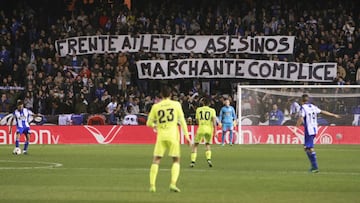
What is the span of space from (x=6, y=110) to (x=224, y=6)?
13159 mm

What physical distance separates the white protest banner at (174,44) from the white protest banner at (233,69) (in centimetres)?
95

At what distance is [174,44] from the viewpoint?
145 ft

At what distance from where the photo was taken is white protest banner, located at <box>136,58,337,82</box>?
42.2 meters

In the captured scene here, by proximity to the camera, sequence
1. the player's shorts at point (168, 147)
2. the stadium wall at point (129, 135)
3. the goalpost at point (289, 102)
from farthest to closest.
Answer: the stadium wall at point (129, 135) → the goalpost at point (289, 102) → the player's shorts at point (168, 147)

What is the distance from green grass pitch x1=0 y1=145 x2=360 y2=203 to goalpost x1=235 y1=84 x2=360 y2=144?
4.47 metres

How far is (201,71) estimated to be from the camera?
4325cm

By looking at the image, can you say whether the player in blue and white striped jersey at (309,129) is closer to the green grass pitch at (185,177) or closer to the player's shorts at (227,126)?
the green grass pitch at (185,177)

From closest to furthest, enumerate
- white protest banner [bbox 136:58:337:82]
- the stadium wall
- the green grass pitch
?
the green grass pitch
the stadium wall
white protest banner [bbox 136:58:337:82]

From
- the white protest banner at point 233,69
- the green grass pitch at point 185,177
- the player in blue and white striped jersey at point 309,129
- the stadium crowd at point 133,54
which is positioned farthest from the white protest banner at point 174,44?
the player in blue and white striped jersey at point 309,129

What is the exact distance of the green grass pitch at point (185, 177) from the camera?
1714cm

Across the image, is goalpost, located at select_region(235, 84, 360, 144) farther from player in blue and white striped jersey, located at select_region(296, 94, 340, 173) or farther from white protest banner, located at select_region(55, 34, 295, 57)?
player in blue and white striped jersey, located at select_region(296, 94, 340, 173)

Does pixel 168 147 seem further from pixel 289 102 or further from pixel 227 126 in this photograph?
pixel 289 102

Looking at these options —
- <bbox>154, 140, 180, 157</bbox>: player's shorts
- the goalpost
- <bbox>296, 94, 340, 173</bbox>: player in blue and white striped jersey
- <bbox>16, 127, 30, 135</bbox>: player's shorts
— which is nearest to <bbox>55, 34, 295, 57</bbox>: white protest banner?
the goalpost

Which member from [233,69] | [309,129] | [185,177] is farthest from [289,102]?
[185,177]
